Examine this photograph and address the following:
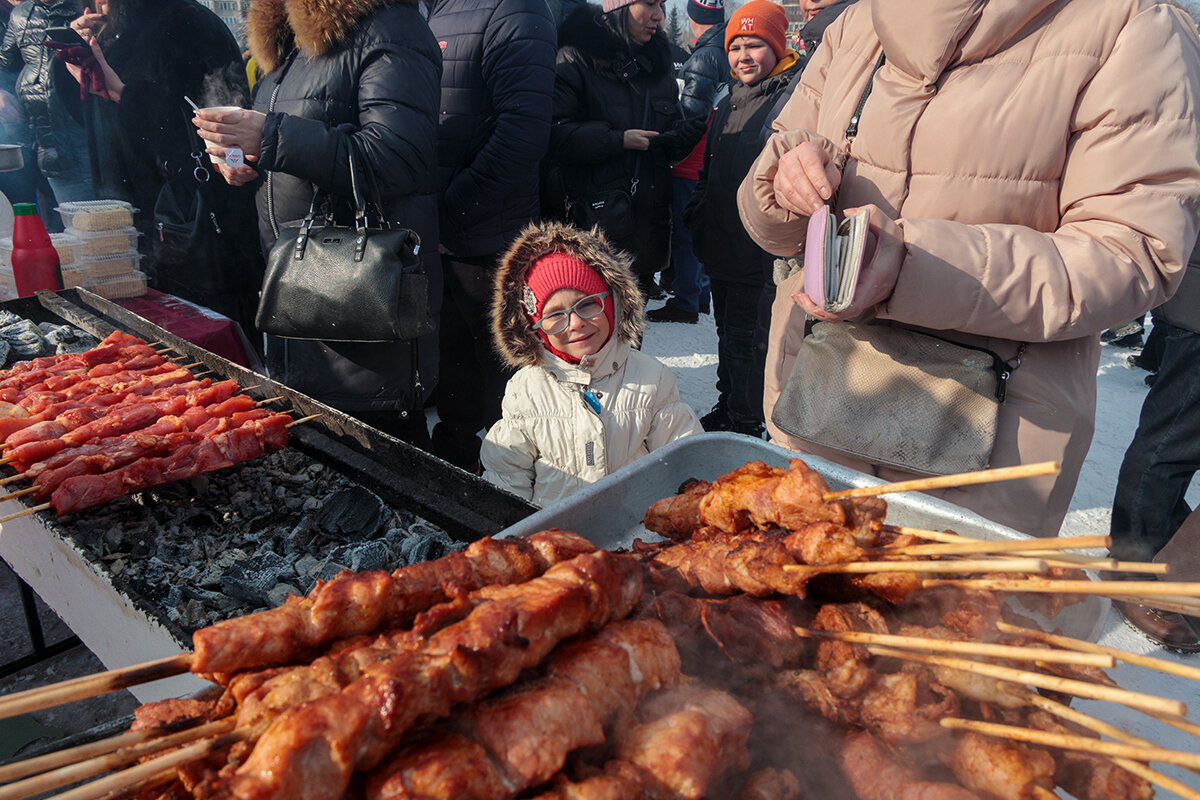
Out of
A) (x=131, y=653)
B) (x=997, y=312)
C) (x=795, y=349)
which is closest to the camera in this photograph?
(x=997, y=312)

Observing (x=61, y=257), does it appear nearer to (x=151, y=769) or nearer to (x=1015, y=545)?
(x=151, y=769)

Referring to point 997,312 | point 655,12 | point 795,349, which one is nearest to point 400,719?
point 997,312

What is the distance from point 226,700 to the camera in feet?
4.19

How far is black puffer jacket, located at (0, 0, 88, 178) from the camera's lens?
7043mm

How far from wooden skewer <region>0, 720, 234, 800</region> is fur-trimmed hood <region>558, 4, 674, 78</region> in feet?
20.7

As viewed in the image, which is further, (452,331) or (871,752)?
(452,331)

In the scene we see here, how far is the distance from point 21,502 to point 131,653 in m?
1.19

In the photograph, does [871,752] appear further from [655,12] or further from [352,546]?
[655,12]

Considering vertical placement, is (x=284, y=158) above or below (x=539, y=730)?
above

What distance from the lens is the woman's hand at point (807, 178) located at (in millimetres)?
2342

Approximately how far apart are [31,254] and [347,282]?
3.26 m

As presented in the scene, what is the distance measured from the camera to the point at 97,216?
539 cm

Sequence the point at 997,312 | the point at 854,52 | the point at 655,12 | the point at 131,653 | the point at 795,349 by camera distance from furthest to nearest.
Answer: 1. the point at 655,12
2. the point at 795,349
3. the point at 854,52
4. the point at 131,653
5. the point at 997,312

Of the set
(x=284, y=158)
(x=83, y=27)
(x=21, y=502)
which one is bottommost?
(x=21, y=502)
